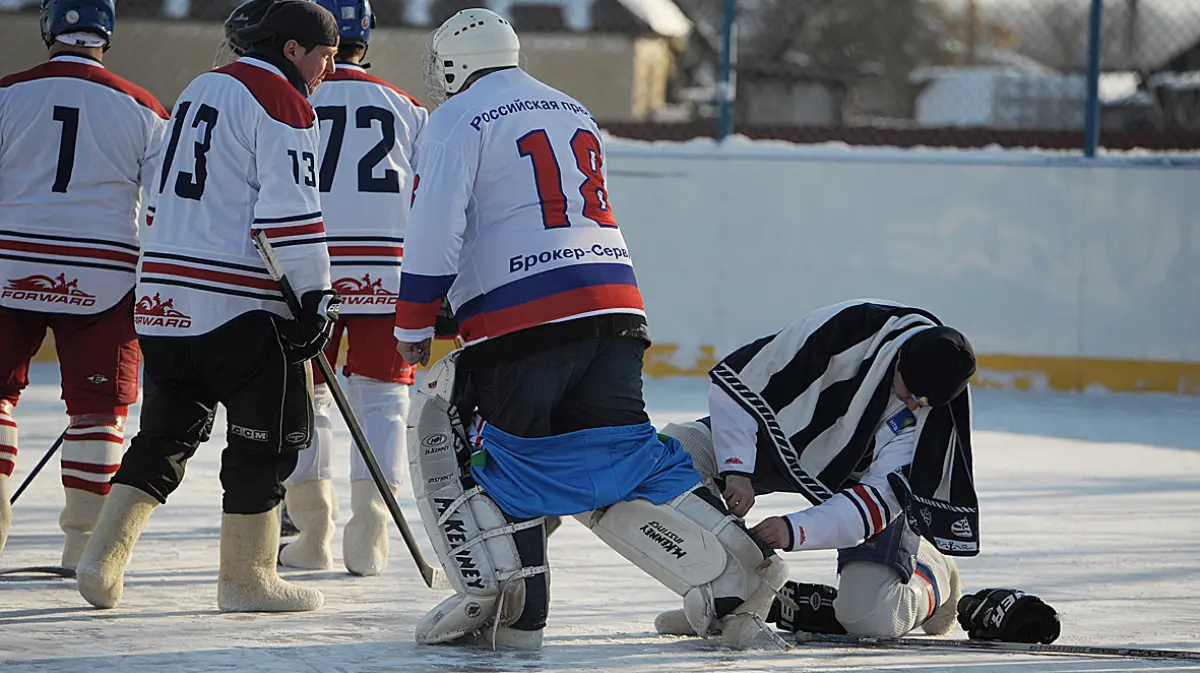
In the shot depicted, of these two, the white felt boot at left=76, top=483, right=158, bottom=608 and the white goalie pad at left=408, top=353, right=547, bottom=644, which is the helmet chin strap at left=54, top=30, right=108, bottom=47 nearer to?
the white felt boot at left=76, top=483, right=158, bottom=608

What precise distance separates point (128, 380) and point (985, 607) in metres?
2.12

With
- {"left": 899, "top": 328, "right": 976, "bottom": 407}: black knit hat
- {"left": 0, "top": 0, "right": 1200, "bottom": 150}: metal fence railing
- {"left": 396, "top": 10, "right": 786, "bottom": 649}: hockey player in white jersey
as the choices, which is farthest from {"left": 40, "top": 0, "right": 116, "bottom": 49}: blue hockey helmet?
{"left": 0, "top": 0, "right": 1200, "bottom": 150}: metal fence railing

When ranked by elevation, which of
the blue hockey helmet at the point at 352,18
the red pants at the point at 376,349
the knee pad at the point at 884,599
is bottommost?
the knee pad at the point at 884,599

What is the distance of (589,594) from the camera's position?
4.11 meters

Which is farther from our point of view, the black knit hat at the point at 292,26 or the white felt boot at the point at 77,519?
the white felt boot at the point at 77,519

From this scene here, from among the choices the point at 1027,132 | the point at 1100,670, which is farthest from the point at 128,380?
the point at 1027,132

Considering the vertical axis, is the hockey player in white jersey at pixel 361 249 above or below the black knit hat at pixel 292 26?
below

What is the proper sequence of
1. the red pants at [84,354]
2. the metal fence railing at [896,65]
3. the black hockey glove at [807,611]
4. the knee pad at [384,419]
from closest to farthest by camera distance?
the black hockey glove at [807,611] < the red pants at [84,354] < the knee pad at [384,419] < the metal fence railing at [896,65]

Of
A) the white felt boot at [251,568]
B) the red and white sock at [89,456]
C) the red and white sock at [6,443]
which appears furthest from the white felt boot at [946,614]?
the red and white sock at [6,443]

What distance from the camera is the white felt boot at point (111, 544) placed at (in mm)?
3656

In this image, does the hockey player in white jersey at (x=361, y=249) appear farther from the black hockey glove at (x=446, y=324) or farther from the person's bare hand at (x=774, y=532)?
the person's bare hand at (x=774, y=532)

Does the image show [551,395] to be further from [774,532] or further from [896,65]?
[896,65]

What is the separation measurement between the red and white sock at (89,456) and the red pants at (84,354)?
0.12 feet

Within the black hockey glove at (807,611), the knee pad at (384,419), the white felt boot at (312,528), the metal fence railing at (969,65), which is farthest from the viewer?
the metal fence railing at (969,65)
